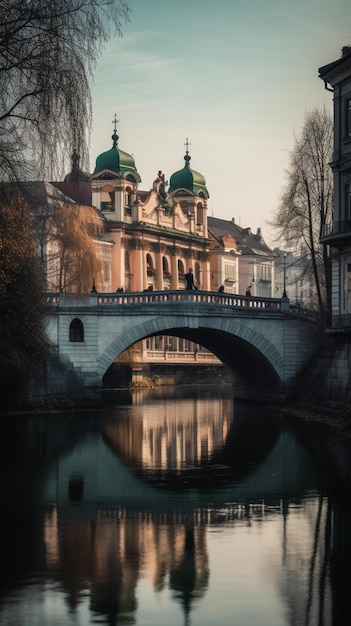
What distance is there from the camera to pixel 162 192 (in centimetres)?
13600

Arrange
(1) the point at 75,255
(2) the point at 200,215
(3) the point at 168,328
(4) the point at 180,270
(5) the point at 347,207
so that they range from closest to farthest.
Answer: (5) the point at 347,207 < (3) the point at 168,328 < (1) the point at 75,255 < (4) the point at 180,270 < (2) the point at 200,215

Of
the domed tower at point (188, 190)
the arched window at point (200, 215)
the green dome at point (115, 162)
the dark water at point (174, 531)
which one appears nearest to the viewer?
the dark water at point (174, 531)

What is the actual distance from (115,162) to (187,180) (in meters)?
22.1

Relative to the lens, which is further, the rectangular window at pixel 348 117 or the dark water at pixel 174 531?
the rectangular window at pixel 348 117

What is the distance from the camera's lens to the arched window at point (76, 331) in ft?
226

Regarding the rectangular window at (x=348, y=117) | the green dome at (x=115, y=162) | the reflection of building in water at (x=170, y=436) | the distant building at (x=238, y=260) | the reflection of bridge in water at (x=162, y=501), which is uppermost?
the green dome at (x=115, y=162)

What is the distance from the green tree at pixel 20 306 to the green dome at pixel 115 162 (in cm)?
6763

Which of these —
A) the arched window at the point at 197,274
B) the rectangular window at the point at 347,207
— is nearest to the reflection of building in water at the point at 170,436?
the rectangular window at the point at 347,207

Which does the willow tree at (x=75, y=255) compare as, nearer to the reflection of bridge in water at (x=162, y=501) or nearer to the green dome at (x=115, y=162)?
the reflection of bridge in water at (x=162, y=501)

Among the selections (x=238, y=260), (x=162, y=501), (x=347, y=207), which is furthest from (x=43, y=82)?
(x=238, y=260)

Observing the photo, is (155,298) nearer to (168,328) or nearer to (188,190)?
(168,328)

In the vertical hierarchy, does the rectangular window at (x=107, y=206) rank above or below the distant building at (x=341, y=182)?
above

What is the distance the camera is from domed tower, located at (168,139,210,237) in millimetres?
143000

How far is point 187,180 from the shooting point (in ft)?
469
